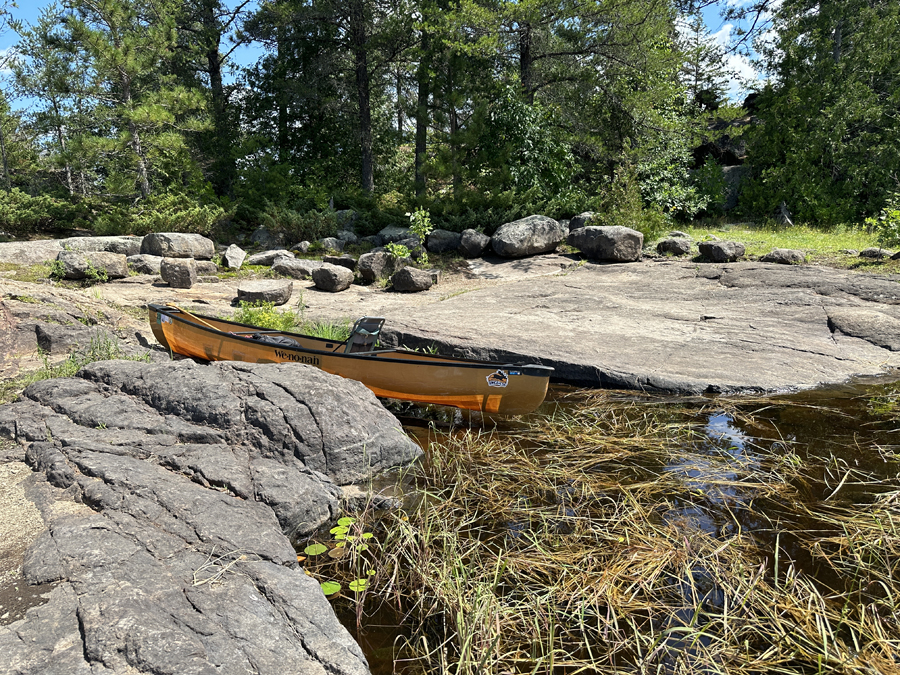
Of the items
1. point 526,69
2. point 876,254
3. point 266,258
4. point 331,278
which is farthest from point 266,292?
point 876,254

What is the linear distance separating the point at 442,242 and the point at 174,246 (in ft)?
22.2

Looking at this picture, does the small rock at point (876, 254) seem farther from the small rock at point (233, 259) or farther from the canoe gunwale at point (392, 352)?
the small rock at point (233, 259)

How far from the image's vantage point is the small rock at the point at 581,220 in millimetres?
14953

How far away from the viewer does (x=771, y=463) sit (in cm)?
454

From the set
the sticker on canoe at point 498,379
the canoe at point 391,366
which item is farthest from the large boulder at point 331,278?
the sticker on canoe at point 498,379

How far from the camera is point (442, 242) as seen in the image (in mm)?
14945

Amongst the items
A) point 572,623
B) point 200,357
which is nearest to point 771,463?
point 572,623

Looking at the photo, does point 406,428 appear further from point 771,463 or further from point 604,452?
point 771,463

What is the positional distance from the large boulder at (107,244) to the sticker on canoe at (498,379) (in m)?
12.2

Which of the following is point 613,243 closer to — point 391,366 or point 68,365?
point 391,366

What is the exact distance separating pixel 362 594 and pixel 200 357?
484 centimetres

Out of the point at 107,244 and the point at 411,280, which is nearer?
the point at 411,280

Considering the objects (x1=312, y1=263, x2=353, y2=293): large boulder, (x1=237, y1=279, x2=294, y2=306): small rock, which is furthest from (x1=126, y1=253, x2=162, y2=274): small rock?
(x1=312, y1=263, x2=353, y2=293): large boulder

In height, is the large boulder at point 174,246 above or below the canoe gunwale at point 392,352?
above
